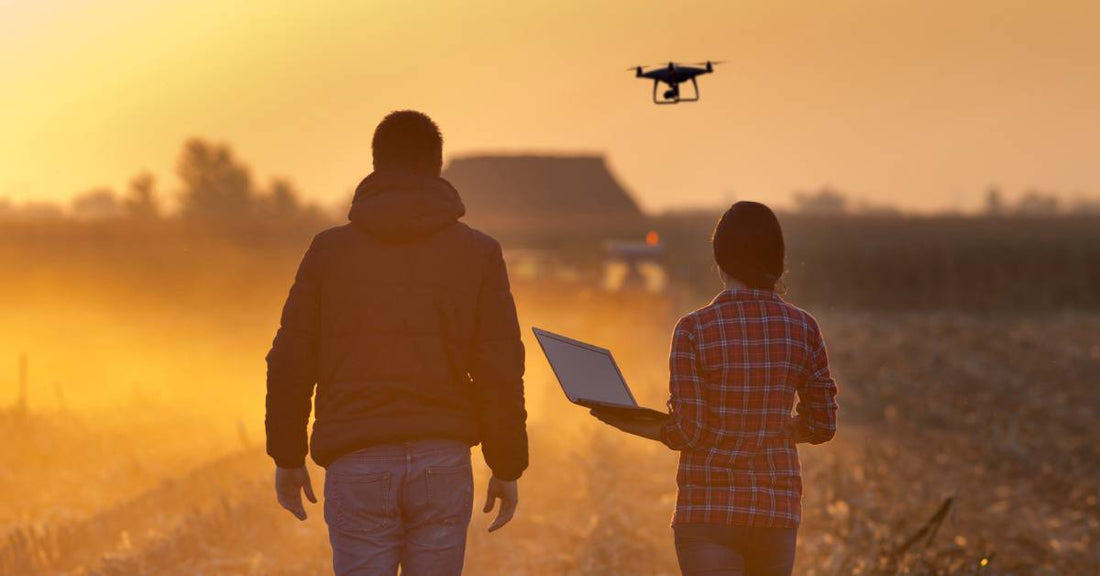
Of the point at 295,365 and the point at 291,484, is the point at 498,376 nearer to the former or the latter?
the point at 295,365

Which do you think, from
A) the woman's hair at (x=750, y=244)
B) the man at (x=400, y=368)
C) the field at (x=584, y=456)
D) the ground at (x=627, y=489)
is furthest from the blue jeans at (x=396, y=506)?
the ground at (x=627, y=489)

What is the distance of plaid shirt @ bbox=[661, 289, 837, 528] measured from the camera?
3.43m

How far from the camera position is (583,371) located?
3670 millimetres

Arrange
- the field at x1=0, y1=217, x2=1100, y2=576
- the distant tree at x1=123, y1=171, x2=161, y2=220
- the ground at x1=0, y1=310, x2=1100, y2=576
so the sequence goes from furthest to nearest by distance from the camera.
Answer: the distant tree at x1=123, y1=171, x2=161, y2=220
the field at x1=0, y1=217, x2=1100, y2=576
the ground at x1=0, y1=310, x2=1100, y2=576

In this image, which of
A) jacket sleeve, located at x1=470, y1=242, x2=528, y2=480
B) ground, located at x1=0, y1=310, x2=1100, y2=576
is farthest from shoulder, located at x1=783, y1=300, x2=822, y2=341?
ground, located at x1=0, y1=310, x2=1100, y2=576

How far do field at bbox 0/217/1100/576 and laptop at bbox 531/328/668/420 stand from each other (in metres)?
3.05

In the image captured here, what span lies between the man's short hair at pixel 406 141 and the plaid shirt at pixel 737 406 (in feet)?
3.03

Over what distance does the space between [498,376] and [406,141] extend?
0.76 m

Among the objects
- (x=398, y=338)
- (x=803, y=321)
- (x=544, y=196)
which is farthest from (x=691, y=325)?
(x=544, y=196)

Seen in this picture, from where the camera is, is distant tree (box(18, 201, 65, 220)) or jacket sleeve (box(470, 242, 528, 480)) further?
distant tree (box(18, 201, 65, 220))

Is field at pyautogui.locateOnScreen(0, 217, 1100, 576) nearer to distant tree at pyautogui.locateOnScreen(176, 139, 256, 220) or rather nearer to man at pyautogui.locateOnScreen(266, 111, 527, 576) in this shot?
man at pyautogui.locateOnScreen(266, 111, 527, 576)

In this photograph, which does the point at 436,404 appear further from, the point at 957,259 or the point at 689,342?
the point at 957,259

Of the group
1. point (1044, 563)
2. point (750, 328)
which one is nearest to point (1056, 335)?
point (1044, 563)

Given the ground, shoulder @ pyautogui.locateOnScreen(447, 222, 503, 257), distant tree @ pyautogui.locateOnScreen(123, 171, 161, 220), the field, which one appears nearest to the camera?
shoulder @ pyautogui.locateOnScreen(447, 222, 503, 257)
